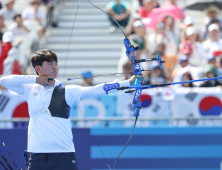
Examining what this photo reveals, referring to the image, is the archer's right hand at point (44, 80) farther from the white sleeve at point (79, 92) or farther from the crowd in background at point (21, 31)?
the crowd in background at point (21, 31)

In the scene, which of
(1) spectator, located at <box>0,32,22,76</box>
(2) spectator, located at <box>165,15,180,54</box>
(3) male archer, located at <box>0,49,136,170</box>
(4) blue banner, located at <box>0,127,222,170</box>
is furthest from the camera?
(2) spectator, located at <box>165,15,180,54</box>

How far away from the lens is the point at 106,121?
6.54 meters

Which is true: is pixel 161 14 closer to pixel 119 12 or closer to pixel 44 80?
pixel 119 12

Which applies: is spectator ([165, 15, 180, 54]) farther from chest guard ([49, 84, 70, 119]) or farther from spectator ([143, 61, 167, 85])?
chest guard ([49, 84, 70, 119])

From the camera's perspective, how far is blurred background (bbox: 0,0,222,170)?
243 inches

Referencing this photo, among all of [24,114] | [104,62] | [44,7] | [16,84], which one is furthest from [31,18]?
[16,84]

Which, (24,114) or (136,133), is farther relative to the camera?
(24,114)

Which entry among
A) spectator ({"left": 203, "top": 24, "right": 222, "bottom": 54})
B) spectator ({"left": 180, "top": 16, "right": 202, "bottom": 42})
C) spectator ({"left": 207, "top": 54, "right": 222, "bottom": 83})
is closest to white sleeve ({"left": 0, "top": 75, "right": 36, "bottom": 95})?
spectator ({"left": 207, "top": 54, "right": 222, "bottom": 83})

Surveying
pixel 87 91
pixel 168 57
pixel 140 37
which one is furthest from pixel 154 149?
pixel 140 37

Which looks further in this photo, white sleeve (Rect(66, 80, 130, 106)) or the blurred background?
the blurred background

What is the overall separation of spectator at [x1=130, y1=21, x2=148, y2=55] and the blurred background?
23mm

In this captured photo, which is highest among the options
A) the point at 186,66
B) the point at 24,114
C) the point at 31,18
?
the point at 31,18

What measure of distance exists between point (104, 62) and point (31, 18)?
7.72 ft

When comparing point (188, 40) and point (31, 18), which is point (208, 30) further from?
point (31, 18)
